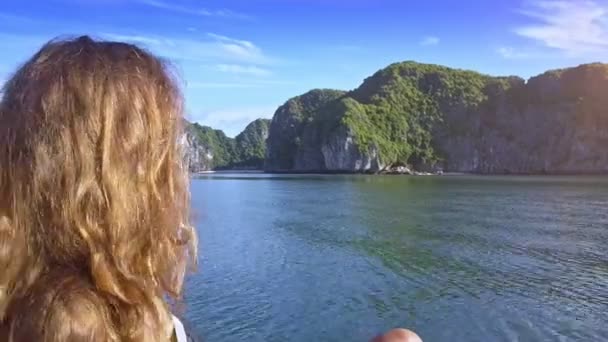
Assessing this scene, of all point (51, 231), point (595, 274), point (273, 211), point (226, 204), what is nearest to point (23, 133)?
point (51, 231)

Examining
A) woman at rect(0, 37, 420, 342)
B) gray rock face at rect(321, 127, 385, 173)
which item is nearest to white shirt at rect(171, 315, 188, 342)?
woman at rect(0, 37, 420, 342)

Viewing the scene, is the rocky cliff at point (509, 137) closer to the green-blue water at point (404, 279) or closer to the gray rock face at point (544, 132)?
the gray rock face at point (544, 132)

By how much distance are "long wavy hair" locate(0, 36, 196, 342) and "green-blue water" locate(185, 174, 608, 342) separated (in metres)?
4.58

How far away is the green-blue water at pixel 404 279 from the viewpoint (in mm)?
16000

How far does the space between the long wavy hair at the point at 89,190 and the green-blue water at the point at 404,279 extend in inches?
180

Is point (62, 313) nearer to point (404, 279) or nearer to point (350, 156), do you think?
point (404, 279)

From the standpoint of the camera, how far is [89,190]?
1.41 metres

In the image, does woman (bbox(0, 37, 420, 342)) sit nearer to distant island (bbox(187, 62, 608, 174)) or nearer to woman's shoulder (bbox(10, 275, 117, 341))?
woman's shoulder (bbox(10, 275, 117, 341))

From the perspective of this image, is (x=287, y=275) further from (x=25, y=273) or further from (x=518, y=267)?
(x=25, y=273)

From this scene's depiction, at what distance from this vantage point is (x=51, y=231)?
4.59 ft

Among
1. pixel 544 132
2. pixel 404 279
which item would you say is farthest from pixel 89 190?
pixel 544 132

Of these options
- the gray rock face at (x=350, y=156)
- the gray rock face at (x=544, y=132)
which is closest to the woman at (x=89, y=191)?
the gray rock face at (x=350, y=156)

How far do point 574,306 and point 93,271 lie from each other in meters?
19.1

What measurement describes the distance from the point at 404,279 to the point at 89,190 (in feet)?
69.4
